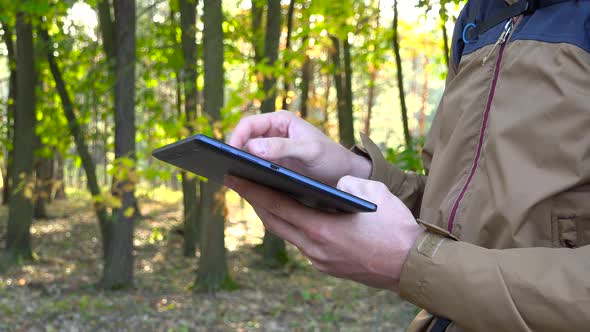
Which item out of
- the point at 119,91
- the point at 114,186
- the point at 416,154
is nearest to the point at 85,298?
the point at 114,186

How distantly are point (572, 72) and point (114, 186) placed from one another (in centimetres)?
773

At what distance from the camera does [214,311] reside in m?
7.65

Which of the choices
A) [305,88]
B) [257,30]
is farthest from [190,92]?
[305,88]

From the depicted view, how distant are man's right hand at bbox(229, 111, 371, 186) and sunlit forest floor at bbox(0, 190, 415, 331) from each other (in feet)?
17.9

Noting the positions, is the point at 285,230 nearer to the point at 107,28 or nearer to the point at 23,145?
the point at 107,28

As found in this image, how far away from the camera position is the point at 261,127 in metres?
1.77

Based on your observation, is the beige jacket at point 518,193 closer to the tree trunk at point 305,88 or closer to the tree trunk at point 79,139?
the tree trunk at point 79,139

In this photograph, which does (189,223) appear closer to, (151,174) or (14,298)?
(14,298)

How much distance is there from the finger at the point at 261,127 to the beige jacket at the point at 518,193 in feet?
A: 1.77

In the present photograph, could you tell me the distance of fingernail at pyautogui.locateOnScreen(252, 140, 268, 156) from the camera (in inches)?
58.4

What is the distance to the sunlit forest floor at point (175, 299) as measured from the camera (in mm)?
7090

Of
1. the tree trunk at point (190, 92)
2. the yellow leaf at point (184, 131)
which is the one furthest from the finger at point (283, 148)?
the tree trunk at point (190, 92)

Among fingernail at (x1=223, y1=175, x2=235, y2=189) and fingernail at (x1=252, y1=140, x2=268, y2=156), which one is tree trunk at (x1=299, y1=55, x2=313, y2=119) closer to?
fingernail at (x1=252, y1=140, x2=268, y2=156)

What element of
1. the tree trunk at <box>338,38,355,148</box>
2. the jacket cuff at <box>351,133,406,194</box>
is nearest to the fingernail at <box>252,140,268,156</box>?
the jacket cuff at <box>351,133,406,194</box>
